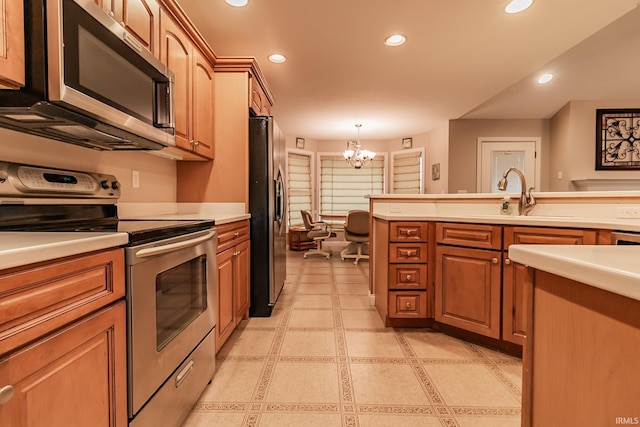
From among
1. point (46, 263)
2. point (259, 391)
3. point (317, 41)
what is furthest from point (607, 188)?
point (46, 263)

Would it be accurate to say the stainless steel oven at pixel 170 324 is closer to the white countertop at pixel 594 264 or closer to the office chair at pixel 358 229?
the white countertop at pixel 594 264

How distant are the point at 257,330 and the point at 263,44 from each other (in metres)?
2.40

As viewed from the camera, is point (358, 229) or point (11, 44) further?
point (358, 229)

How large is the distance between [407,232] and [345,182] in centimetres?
458

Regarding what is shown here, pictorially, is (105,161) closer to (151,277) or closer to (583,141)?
(151,277)

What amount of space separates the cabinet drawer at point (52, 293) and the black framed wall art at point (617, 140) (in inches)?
238

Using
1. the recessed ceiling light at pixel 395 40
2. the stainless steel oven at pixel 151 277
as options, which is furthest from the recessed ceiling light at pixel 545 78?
the stainless steel oven at pixel 151 277

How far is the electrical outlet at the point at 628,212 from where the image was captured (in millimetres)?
1749

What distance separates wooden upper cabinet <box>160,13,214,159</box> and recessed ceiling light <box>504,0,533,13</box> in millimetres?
2239

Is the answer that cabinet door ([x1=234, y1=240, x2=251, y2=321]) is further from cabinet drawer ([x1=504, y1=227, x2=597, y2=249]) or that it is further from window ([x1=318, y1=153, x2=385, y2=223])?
window ([x1=318, y1=153, x2=385, y2=223])

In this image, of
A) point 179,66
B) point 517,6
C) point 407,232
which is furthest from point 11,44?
point 517,6

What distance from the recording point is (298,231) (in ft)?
19.2

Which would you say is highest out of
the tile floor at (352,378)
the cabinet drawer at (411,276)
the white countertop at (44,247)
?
the white countertop at (44,247)

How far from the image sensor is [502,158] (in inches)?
200
